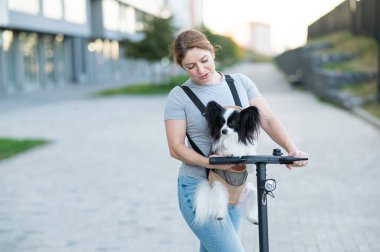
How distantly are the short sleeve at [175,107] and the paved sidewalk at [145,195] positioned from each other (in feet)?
9.76

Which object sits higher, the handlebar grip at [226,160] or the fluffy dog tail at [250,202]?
the handlebar grip at [226,160]

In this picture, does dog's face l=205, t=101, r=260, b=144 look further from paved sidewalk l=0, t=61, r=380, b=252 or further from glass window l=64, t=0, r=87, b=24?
glass window l=64, t=0, r=87, b=24

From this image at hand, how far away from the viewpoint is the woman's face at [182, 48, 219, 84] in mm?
3254

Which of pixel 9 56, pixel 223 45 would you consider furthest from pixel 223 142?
pixel 223 45

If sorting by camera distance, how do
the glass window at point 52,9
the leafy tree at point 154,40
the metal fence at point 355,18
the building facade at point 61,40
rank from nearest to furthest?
the metal fence at point 355,18, the building facade at point 61,40, the leafy tree at point 154,40, the glass window at point 52,9

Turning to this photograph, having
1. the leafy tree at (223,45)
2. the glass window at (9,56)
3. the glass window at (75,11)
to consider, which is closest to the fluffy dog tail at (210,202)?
the leafy tree at (223,45)

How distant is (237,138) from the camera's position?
9.97 feet

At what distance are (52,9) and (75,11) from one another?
194 inches

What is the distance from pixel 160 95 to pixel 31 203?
81.9ft

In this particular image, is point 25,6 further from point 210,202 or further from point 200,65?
point 210,202

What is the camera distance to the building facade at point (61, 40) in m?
36.0

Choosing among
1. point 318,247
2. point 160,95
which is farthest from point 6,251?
point 160,95

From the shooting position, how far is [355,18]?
30.7m

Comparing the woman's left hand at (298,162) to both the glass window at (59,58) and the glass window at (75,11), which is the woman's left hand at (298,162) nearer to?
the glass window at (75,11)
